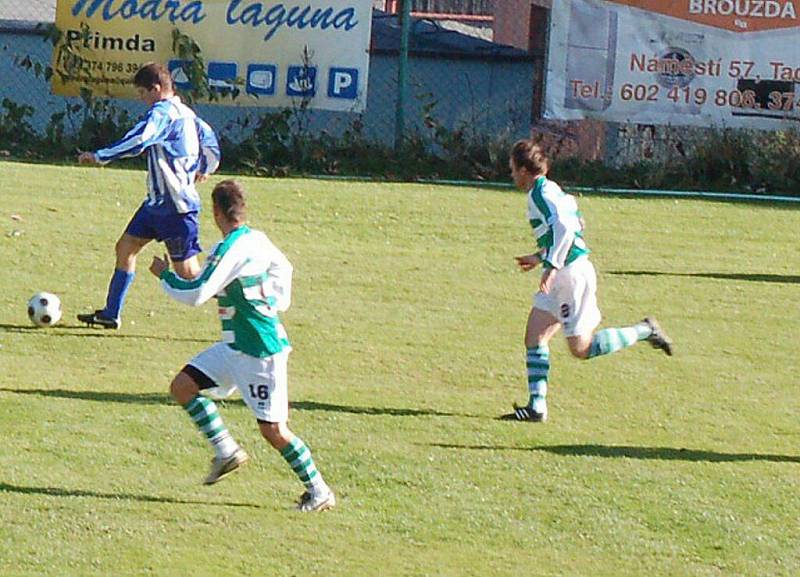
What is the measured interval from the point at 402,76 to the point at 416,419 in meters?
10.1

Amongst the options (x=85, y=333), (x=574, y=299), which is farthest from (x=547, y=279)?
(x=85, y=333)

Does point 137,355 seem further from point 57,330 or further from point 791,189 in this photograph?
point 791,189

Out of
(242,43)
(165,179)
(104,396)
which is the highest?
(242,43)

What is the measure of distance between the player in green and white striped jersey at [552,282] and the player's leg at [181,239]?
8.53 ft

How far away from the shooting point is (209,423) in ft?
23.7

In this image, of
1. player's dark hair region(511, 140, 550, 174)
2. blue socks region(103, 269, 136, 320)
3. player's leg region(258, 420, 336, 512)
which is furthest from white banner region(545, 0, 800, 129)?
player's leg region(258, 420, 336, 512)

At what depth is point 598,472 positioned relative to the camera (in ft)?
26.1

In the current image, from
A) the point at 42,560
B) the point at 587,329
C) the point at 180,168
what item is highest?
the point at 180,168

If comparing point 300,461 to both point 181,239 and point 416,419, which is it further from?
point 181,239

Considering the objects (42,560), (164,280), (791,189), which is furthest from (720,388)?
(791,189)

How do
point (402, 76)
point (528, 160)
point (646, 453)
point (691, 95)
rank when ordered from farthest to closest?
point (402, 76)
point (691, 95)
point (528, 160)
point (646, 453)

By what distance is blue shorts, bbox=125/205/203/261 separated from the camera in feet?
34.5

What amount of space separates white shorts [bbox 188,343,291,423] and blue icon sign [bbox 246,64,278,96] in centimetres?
1146

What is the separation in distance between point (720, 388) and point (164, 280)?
163 inches
